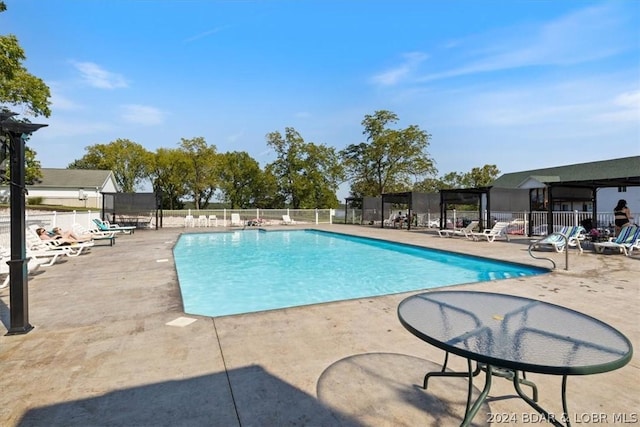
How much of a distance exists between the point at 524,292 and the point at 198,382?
4581 millimetres

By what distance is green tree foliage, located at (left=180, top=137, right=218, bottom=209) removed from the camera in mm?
31797

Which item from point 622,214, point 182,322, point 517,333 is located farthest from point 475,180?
point 517,333

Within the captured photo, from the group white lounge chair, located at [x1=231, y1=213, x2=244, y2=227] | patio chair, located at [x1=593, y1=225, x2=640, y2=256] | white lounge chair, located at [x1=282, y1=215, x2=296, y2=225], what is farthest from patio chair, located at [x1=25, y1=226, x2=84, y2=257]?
white lounge chair, located at [x1=282, y1=215, x2=296, y2=225]

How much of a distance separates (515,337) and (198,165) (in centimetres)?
3374

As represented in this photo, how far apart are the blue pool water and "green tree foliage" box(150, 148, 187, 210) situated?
20.9m

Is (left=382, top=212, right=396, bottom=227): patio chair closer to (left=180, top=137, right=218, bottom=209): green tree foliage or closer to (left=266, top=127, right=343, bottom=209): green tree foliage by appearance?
(left=266, top=127, right=343, bottom=209): green tree foliage

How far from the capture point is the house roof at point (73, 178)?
29719mm

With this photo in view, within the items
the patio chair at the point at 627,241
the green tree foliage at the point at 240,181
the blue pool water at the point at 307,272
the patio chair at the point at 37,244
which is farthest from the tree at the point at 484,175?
the patio chair at the point at 37,244

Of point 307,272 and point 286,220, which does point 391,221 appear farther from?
point 307,272

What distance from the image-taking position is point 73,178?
100 feet

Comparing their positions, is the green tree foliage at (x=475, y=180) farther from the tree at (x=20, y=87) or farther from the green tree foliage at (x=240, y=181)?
the tree at (x=20, y=87)

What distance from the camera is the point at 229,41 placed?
13023 millimetres

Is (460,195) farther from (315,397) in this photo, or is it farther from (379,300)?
(315,397)

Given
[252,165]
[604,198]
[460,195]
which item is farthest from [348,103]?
[604,198]
